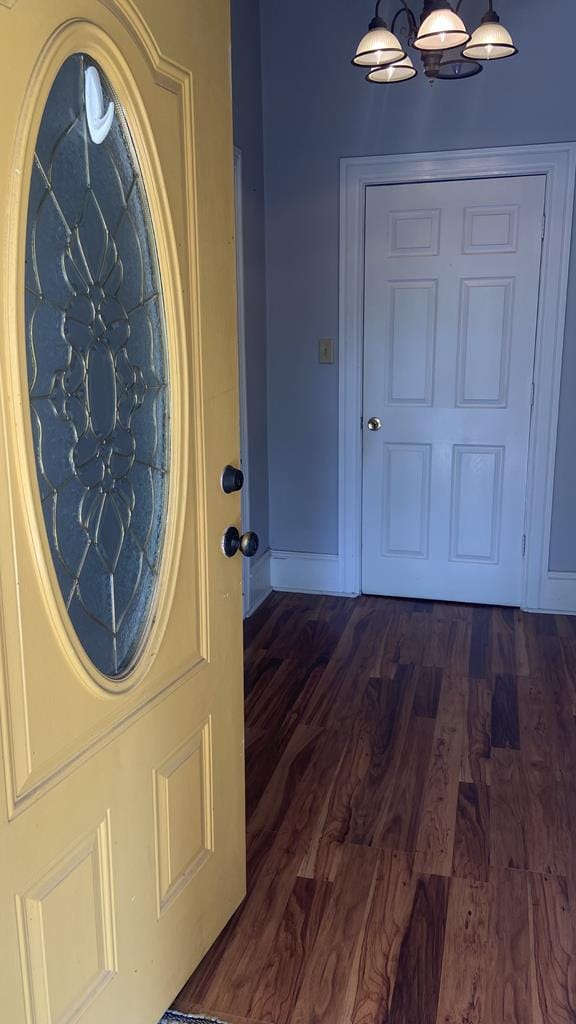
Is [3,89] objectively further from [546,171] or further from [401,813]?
[546,171]

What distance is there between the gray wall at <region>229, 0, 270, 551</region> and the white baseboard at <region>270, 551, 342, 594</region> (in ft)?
0.53

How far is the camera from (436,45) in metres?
2.48

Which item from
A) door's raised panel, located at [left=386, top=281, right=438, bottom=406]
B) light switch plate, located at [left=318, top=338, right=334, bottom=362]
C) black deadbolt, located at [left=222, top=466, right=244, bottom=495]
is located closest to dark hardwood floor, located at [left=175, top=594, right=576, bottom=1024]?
black deadbolt, located at [left=222, top=466, right=244, bottom=495]

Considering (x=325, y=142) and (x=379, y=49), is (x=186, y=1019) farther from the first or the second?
(x=325, y=142)

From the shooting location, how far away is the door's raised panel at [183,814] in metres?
1.44

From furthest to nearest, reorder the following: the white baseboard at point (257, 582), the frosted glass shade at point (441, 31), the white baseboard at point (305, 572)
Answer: the white baseboard at point (305, 572) < the white baseboard at point (257, 582) < the frosted glass shade at point (441, 31)

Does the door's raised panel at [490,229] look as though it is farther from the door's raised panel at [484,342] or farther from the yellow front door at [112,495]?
the yellow front door at [112,495]

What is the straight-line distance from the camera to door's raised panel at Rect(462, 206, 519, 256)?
3488 mm

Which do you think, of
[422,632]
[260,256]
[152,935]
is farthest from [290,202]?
[152,935]

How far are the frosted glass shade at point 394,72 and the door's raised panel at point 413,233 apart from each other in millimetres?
855

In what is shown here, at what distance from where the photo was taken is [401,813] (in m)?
2.23

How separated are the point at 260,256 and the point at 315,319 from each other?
40 centimetres

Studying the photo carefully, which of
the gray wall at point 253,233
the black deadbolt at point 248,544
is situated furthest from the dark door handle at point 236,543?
the gray wall at point 253,233

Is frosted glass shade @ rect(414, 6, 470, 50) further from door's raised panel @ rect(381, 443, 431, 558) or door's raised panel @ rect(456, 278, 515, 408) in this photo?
door's raised panel @ rect(381, 443, 431, 558)
